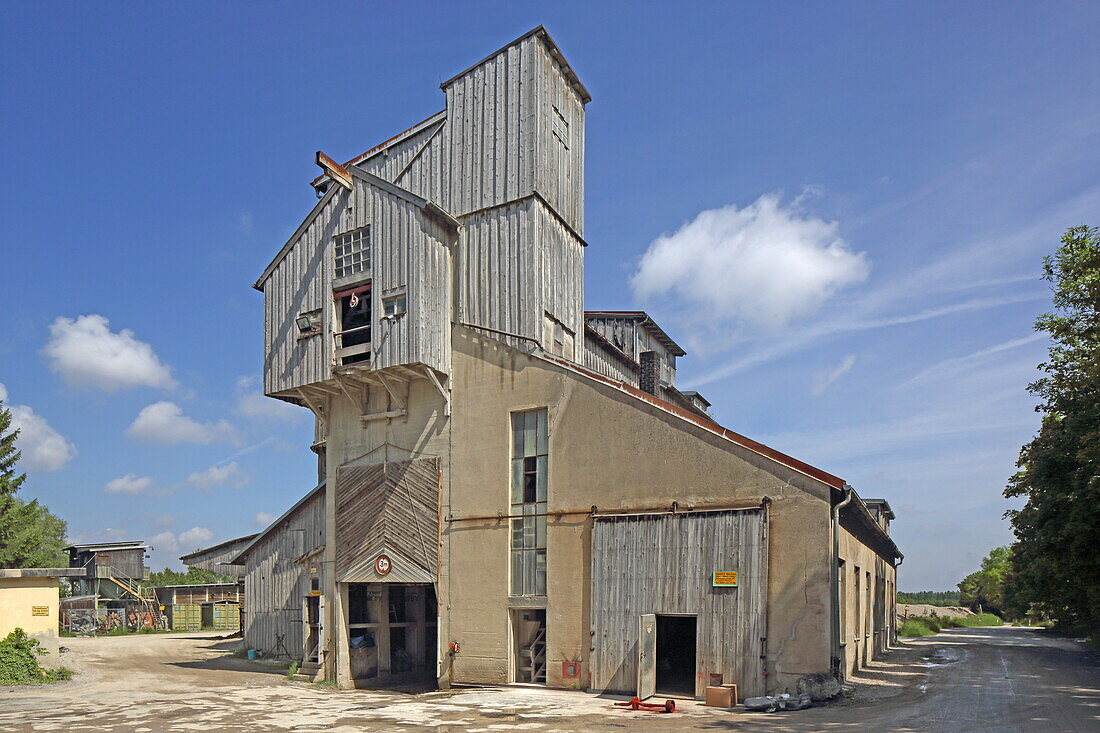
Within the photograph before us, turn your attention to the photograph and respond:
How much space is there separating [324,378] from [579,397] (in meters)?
7.95

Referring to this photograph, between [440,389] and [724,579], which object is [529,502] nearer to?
[440,389]

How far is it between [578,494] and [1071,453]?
Answer: 46.3 ft

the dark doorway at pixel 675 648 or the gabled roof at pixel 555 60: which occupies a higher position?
the gabled roof at pixel 555 60

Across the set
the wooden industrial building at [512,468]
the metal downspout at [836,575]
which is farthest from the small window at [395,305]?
the metal downspout at [836,575]

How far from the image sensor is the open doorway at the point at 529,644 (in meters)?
20.2

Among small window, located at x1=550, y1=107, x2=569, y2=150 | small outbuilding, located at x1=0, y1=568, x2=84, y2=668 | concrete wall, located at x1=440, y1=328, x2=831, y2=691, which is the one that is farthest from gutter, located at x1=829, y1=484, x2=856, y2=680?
small outbuilding, located at x1=0, y1=568, x2=84, y2=668

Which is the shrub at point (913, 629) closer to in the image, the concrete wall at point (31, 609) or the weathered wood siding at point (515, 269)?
the weathered wood siding at point (515, 269)

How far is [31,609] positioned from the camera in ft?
78.2

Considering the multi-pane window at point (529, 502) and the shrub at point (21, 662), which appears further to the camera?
the shrub at point (21, 662)

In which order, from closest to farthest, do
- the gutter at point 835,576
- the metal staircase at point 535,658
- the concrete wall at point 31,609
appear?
the gutter at point 835,576, the metal staircase at point 535,658, the concrete wall at point 31,609

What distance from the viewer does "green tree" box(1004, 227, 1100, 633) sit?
822 inches

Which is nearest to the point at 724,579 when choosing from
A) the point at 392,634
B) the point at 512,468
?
the point at 512,468

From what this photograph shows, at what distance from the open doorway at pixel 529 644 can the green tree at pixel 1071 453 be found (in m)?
13.1

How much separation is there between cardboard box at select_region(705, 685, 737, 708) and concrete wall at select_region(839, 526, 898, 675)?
166 inches
